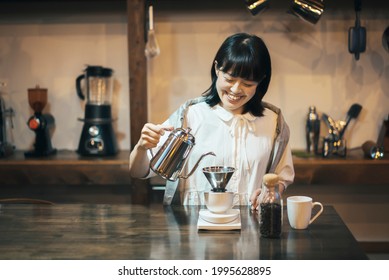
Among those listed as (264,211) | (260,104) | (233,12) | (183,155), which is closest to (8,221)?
(183,155)

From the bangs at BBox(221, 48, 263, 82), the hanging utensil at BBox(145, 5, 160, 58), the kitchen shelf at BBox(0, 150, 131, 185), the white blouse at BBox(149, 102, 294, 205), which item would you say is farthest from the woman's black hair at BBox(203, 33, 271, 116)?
the kitchen shelf at BBox(0, 150, 131, 185)

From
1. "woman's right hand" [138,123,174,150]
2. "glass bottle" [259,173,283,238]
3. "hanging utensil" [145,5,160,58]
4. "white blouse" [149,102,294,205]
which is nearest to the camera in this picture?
"glass bottle" [259,173,283,238]

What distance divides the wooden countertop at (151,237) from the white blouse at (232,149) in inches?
7.6

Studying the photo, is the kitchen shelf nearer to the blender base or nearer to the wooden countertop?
the wooden countertop

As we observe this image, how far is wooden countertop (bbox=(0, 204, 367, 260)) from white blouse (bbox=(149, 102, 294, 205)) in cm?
19

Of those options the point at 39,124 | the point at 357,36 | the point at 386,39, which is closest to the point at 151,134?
the point at 39,124

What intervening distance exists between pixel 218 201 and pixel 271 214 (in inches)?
7.7

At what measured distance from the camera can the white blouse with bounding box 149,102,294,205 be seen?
2277 mm

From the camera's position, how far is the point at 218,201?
1.85 meters

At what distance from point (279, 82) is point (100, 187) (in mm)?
1363

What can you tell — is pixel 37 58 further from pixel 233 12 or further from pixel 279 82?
pixel 279 82

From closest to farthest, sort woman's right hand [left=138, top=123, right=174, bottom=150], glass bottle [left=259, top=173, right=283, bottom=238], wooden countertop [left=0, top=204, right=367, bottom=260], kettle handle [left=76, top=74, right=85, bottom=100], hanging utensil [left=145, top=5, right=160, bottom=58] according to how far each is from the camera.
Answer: wooden countertop [left=0, top=204, right=367, bottom=260], glass bottle [left=259, top=173, right=283, bottom=238], woman's right hand [left=138, top=123, right=174, bottom=150], hanging utensil [left=145, top=5, right=160, bottom=58], kettle handle [left=76, top=74, right=85, bottom=100]

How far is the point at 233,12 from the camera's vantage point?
349cm

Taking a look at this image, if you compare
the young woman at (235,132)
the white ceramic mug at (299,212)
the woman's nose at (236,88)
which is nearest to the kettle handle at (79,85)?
the young woman at (235,132)
